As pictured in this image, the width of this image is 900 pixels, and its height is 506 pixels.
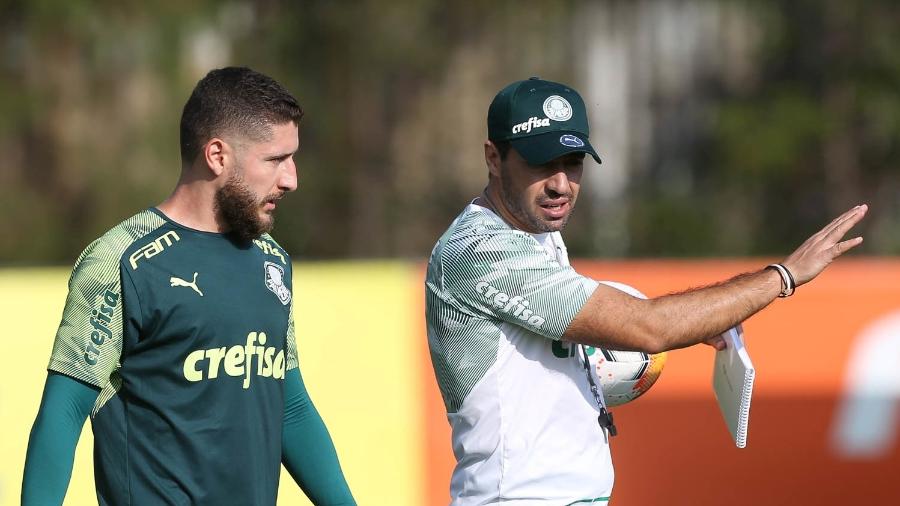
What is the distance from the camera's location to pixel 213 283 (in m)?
3.24

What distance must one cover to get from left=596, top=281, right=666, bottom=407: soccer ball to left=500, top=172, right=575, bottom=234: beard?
291 mm

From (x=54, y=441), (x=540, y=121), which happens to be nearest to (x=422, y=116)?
(x=540, y=121)

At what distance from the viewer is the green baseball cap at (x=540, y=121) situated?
3.37 m

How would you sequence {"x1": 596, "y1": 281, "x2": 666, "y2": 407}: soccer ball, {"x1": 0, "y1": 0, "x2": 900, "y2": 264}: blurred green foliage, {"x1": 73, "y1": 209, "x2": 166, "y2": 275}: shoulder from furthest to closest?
{"x1": 0, "y1": 0, "x2": 900, "y2": 264}: blurred green foliage
{"x1": 596, "y1": 281, "x2": 666, "y2": 407}: soccer ball
{"x1": 73, "y1": 209, "x2": 166, "y2": 275}: shoulder

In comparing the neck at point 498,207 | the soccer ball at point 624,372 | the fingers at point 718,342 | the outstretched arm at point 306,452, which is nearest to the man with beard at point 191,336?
the outstretched arm at point 306,452

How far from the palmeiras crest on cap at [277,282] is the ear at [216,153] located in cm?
30

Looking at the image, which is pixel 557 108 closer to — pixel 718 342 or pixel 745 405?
pixel 718 342

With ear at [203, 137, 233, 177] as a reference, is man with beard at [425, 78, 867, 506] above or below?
below

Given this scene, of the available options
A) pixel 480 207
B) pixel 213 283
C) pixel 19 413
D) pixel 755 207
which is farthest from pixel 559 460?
pixel 755 207

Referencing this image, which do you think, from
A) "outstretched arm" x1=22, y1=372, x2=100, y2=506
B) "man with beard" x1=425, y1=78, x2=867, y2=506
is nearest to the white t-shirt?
"man with beard" x1=425, y1=78, x2=867, y2=506

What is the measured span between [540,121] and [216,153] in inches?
32.7

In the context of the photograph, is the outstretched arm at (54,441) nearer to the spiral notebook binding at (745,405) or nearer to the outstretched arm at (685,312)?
the outstretched arm at (685,312)

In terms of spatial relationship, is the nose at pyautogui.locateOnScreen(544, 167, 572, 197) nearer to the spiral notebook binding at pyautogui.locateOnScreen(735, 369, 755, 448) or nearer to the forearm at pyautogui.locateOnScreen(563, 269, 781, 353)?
the forearm at pyautogui.locateOnScreen(563, 269, 781, 353)

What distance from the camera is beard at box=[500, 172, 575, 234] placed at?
3.44m
